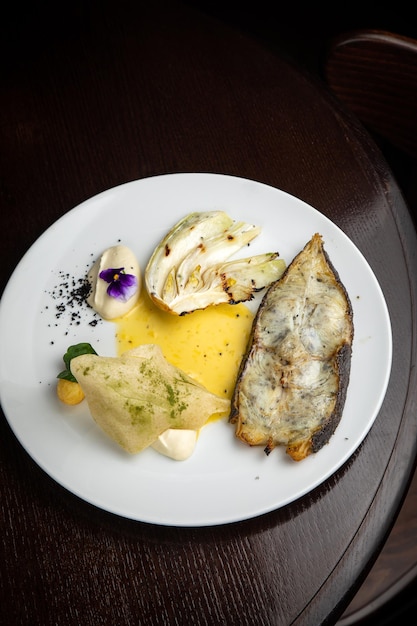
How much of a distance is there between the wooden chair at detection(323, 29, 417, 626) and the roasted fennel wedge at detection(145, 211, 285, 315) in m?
0.73

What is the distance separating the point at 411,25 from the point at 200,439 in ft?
8.31

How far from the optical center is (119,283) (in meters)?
1.72

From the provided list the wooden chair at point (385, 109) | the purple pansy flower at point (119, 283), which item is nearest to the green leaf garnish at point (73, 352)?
the purple pansy flower at point (119, 283)

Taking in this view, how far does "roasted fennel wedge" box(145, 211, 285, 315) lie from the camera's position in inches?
68.7

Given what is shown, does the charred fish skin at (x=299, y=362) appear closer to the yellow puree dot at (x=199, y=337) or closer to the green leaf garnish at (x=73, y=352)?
the yellow puree dot at (x=199, y=337)

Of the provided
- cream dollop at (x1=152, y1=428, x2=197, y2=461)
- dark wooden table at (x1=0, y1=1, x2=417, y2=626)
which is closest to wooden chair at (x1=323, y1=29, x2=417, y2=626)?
dark wooden table at (x1=0, y1=1, x2=417, y2=626)

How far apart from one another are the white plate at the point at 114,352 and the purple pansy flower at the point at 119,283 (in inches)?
3.5

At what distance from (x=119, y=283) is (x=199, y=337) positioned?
257mm

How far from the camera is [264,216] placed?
1836mm

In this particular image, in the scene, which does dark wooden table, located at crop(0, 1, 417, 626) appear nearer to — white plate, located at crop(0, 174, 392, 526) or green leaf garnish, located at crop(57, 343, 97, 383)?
white plate, located at crop(0, 174, 392, 526)

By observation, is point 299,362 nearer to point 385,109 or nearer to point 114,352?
point 114,352

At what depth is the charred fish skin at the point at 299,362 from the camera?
1.52 metres

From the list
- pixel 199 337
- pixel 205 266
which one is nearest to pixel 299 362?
pixel 199 337

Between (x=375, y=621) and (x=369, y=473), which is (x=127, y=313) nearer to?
(x=369, y=473)
